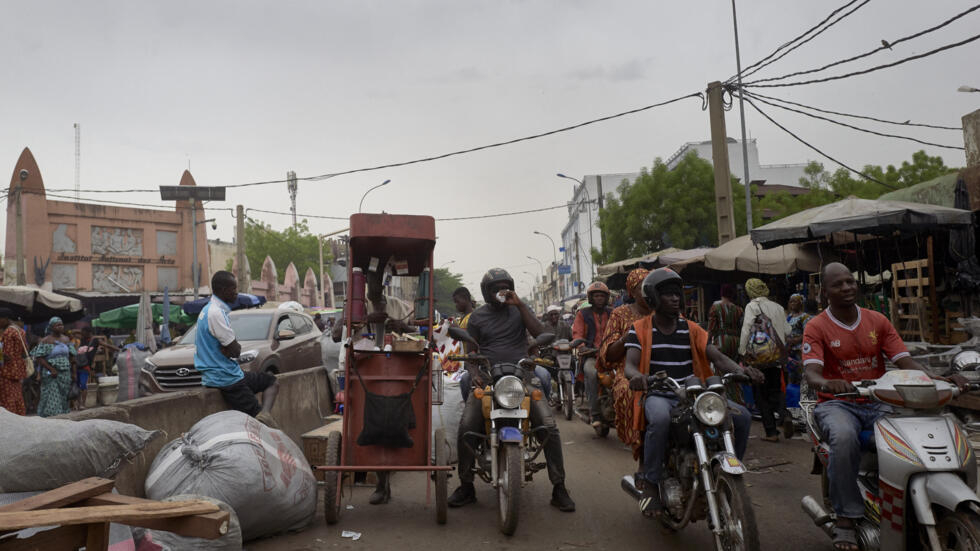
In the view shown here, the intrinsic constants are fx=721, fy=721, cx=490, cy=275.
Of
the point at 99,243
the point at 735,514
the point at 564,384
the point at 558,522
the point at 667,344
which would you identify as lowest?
the point at 558,522

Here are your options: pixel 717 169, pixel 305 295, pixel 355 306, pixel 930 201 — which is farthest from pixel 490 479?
pixel 305 295

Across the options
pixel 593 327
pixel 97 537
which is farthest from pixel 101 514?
pixel 593 327

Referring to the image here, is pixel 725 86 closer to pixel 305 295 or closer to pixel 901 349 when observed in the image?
pixel 901 349

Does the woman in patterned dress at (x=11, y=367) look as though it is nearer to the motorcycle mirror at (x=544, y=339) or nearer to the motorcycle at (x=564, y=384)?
the motorcycle at (x=564, y=384)

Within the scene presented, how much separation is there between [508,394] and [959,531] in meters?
Result: 2.78

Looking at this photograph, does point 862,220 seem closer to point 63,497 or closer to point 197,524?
point 197,524

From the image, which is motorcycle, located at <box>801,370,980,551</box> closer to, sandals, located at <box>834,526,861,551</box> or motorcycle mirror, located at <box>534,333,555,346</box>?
sandals, located at <box>834,526,861,551</box>

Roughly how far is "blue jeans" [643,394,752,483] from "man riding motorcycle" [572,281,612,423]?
4598 mm

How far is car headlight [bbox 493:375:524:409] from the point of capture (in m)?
5.09

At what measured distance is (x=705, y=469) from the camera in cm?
384

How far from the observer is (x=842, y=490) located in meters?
3.67

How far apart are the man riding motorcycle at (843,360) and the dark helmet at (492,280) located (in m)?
2.50

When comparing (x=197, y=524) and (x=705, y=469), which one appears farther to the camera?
(x=705, y=469)

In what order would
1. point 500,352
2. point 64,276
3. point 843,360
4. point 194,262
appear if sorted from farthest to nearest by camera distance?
point 194,262, point 64,276, point 500,352, point 843,360
